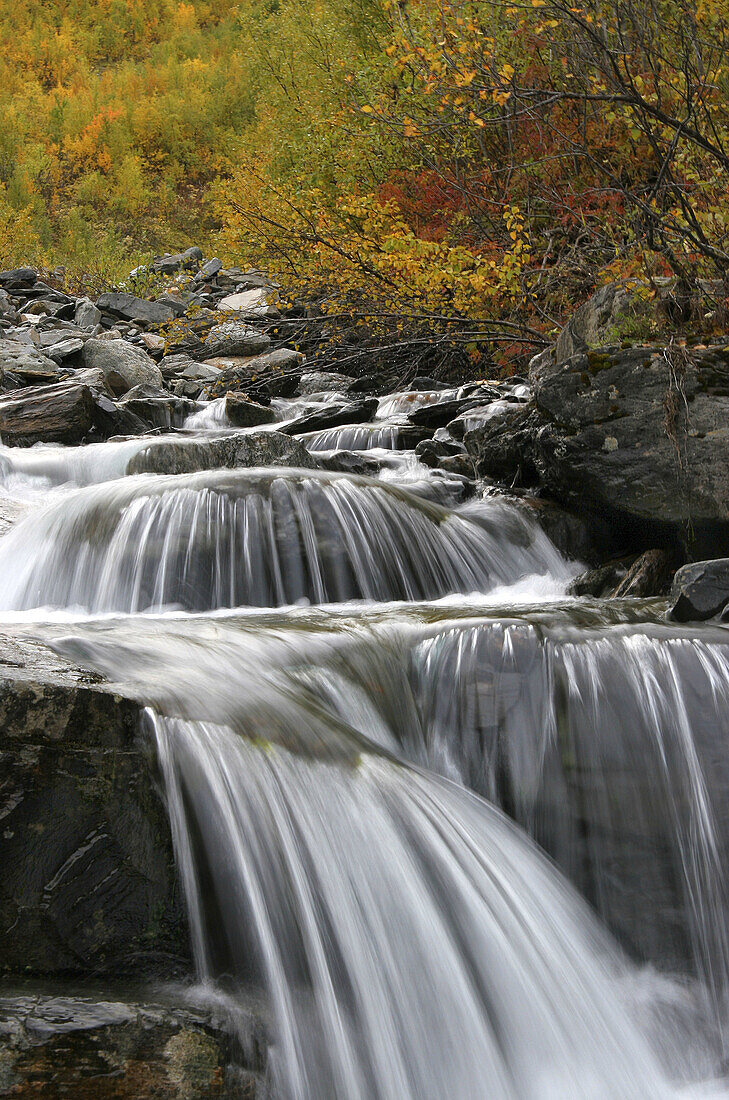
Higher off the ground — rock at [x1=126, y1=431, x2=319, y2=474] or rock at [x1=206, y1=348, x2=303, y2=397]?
rock at [x1=206, y1=348, x2=303, y2=397]

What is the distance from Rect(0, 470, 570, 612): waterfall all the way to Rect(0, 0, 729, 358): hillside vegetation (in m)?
2.50

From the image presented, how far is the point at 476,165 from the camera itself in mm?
13398

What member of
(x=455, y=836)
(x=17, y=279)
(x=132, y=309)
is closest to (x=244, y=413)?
(x=455, y=836)

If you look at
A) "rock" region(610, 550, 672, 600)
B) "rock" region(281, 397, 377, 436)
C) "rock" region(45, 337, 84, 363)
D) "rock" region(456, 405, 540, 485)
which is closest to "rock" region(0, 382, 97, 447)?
"rock" region(281, 397, 377, 436)

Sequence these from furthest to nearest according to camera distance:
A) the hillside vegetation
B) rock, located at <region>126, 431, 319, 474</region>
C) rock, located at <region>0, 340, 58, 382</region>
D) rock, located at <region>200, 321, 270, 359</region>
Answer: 1. rock, located at <region>200, 321, 270, 359</region>
2. rock, located at <region>0, 340, 58, 382</region>
3. rock, located at <region>126, 431, 319, 474</region>
4. the hillside vegetation

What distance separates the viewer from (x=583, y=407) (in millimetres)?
6348

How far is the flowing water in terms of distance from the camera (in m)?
2.67

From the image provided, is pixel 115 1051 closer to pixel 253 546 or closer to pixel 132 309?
pixel 253 546

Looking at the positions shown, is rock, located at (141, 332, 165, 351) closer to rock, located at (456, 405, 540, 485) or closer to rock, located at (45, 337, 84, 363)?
rock, located at (45, 337, 84, 363)

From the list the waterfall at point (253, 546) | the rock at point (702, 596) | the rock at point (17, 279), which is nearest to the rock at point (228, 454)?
the waterfall at point (253, 546)

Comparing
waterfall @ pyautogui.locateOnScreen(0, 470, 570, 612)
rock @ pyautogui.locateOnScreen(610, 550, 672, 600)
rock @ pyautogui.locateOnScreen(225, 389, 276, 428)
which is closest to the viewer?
rock @ pyautogui.locateOnScreen(610, 550, 672, 600)

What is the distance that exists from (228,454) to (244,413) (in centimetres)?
327

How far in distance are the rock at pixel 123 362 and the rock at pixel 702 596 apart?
371 inches

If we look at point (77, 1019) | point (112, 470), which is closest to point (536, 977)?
point (77, 1019)
